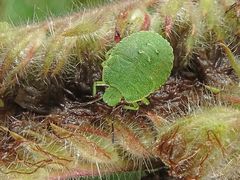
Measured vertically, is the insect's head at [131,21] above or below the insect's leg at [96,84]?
above

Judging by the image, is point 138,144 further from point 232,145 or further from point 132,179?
point 232,145

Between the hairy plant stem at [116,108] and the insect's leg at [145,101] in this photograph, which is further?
the insect's leg at [145,101]

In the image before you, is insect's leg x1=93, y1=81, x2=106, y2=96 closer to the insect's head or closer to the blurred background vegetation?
the insect's head

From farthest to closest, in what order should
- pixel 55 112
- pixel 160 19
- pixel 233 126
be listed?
pixel 55 112 → pixel 160 19 → pixel 233 126

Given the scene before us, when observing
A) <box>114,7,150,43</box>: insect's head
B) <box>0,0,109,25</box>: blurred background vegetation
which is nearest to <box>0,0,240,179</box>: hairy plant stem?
<box>114,7,150,43</box>: insect's head

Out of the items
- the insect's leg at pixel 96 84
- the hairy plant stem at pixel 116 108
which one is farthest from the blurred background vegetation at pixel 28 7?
the insect's leg at pixel 96 84

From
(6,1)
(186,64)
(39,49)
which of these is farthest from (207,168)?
(6,1)

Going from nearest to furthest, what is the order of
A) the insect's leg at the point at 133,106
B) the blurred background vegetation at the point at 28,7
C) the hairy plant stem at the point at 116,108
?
1. the hairy plant stem at the point at 116,108
2. the insect's leg at the point at 133,106
3. the blurred background vegetation at the point at 28,7

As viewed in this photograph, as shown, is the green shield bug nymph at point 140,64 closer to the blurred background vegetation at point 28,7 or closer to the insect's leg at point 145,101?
the insect's leg at point 145,101

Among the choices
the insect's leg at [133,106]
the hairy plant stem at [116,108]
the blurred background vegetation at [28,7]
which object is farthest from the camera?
the blurred background vegetation at [28,7]
